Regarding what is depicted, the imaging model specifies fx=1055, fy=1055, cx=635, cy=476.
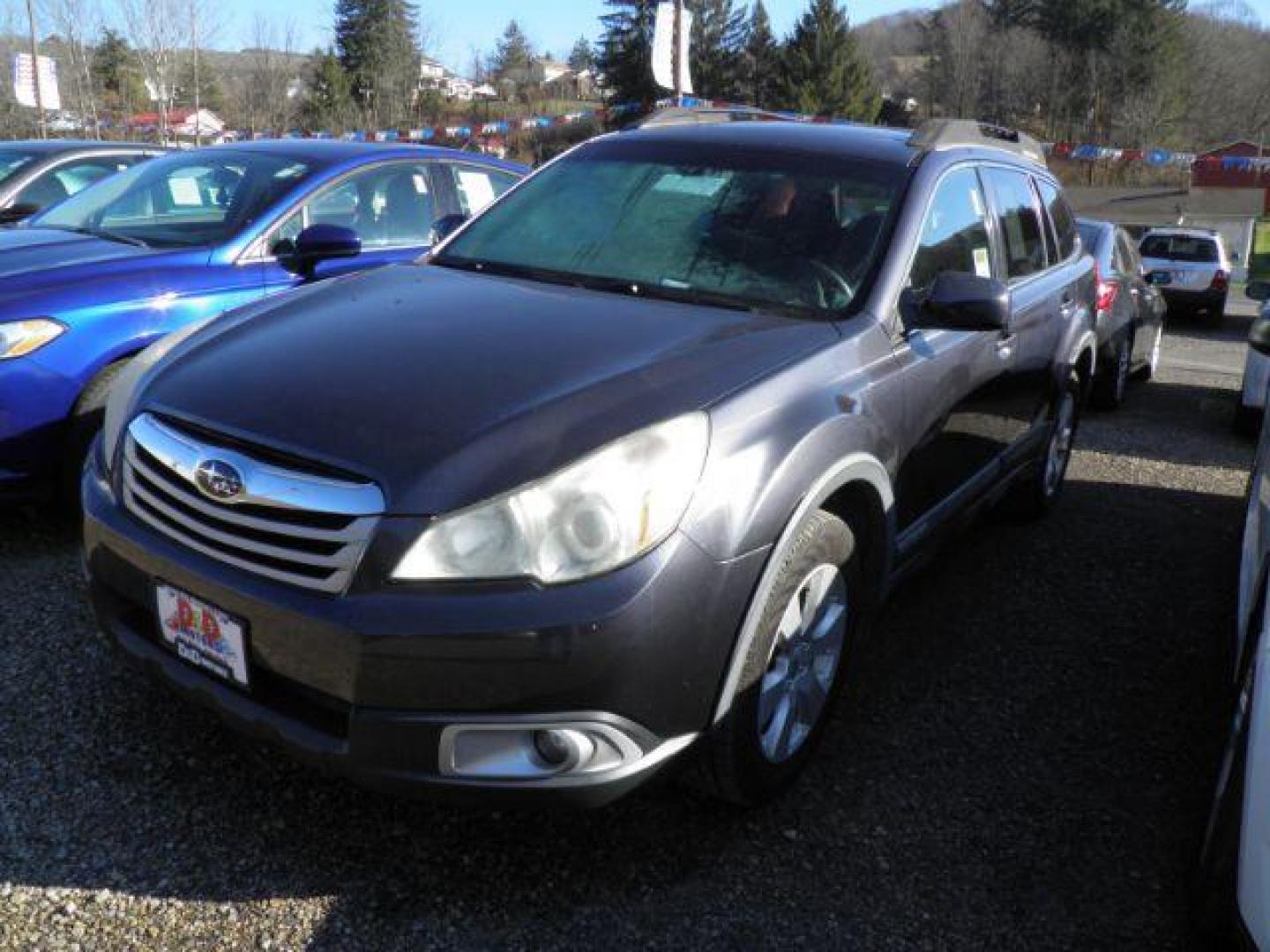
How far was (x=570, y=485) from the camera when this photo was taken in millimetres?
2113

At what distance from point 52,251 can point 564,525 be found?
3.33 m

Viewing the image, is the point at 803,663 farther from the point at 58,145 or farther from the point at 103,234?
the point at 58,145

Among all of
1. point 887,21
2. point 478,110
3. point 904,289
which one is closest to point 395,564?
point 904,289

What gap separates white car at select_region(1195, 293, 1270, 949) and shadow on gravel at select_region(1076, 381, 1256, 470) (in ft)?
15.7

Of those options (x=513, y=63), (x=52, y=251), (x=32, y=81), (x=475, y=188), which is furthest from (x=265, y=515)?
(x=513, y=63)

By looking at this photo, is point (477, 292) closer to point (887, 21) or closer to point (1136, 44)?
point (1136, 44)

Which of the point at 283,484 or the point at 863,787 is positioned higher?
the point at 283,484

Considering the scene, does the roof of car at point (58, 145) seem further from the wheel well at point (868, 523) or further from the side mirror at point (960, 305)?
the wheel well at point (868, 523)

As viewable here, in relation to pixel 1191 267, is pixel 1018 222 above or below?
above

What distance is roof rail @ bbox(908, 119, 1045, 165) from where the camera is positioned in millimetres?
3607

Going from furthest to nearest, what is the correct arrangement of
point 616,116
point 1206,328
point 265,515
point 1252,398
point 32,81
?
1. point 616,116
2. point 32,81
3. point 1206,328
4. point 1252,398
5. point 265,515

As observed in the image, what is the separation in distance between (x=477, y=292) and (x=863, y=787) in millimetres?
1759

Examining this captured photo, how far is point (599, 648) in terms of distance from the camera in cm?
205

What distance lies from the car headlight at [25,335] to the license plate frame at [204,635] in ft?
6.08
